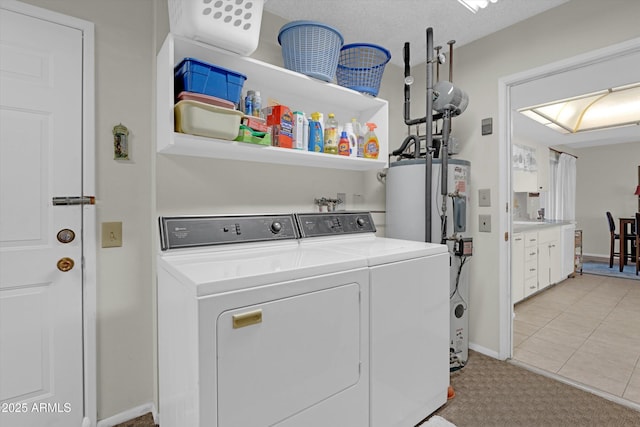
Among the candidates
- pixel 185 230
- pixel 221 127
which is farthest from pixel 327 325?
pixel 221 127

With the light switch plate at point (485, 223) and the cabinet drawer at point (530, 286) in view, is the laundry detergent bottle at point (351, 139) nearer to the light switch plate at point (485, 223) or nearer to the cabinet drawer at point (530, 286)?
the light switch plate at point (485, 223)

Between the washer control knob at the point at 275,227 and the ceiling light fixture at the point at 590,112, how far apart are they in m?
3.75

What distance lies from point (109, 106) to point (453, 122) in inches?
100

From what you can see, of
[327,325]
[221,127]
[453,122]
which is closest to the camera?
[327,325]

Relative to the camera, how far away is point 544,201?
5277mm

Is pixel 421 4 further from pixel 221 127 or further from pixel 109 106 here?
pixel 109 106

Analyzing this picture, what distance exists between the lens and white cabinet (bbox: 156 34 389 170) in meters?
1.44

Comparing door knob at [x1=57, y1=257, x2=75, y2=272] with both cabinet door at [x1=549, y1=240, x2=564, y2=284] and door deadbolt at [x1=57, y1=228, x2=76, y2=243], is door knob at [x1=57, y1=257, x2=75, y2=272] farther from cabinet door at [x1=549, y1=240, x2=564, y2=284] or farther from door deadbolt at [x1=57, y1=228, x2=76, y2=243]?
cabinet door at [x1=549, y1=240, x2=564, y2=284]

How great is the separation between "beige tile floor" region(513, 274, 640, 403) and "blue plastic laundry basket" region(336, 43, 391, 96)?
2.41 meters

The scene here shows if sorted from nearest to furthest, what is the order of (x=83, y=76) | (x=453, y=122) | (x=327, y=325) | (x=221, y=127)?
1. (x=327, y=325)
2. (x=221, y=127)
3. (x=83, y=76)
4. (x=453, y=122)

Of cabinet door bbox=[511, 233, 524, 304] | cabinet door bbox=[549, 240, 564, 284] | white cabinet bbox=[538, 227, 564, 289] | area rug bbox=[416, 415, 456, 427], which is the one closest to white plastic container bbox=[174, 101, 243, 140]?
A: area rug bbox=[416, 415, 456, 427]

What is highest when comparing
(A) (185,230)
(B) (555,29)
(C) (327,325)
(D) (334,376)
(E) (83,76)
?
(B) (555,29)

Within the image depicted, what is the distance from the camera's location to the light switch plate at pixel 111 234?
1.62 metres

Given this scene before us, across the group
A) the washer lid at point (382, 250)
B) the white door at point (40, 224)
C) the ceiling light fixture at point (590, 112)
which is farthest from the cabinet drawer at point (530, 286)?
the white door at point (40, 224)
